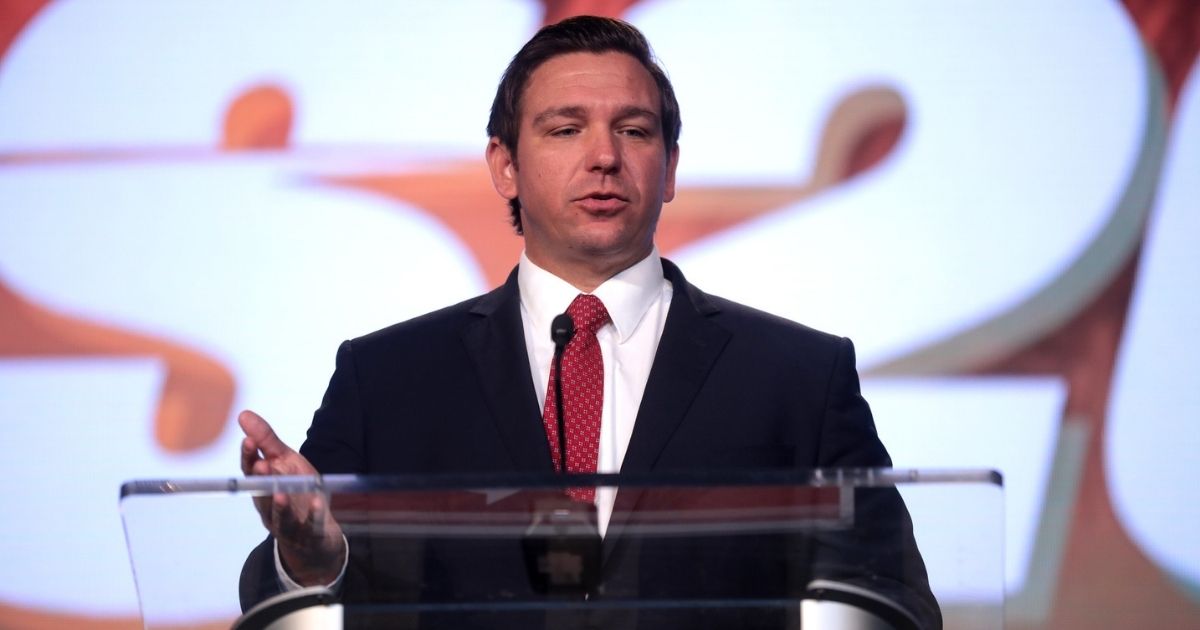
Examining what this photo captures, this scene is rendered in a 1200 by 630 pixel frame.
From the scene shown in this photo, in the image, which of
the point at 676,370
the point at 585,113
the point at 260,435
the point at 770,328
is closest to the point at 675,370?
the point at 676,370

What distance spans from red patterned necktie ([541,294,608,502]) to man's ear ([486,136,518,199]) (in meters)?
0.42

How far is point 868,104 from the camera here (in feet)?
10.1

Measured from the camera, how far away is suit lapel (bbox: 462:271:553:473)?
1.90 meters

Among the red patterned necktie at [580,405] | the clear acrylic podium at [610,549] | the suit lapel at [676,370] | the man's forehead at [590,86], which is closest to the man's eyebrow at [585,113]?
the man's forehead at [590,86]

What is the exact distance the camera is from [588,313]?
2062mm

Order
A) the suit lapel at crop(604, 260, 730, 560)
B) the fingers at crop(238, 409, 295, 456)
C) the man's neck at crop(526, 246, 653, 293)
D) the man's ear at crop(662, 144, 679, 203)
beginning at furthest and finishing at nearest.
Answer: the man's ear at crop(662, 144, 679, 203) < the man's neck at crop(526, 246, 653, 293) < the suit lapel at crop(604, 260, 730, 560) < the fingers at crop(238, 409, 295, 456)

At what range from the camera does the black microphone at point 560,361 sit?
1.79 metres

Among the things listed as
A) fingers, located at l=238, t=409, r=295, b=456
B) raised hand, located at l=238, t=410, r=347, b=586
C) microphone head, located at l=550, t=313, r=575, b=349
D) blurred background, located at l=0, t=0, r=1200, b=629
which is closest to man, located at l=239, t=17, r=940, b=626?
microphone head, located at l=550, t=313, r=575, b=349

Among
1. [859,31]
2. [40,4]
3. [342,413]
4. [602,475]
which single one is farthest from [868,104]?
[602,475]

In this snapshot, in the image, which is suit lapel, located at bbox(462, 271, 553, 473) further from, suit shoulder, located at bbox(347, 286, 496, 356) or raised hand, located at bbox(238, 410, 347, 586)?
raised hand, located at bbox(238, 410, 347, 586)

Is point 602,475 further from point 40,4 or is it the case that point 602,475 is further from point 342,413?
point 40,4

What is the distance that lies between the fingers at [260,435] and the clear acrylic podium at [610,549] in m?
0.15

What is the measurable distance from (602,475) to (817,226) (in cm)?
202

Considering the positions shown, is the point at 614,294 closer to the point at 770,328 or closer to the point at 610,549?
the point at 770,328
